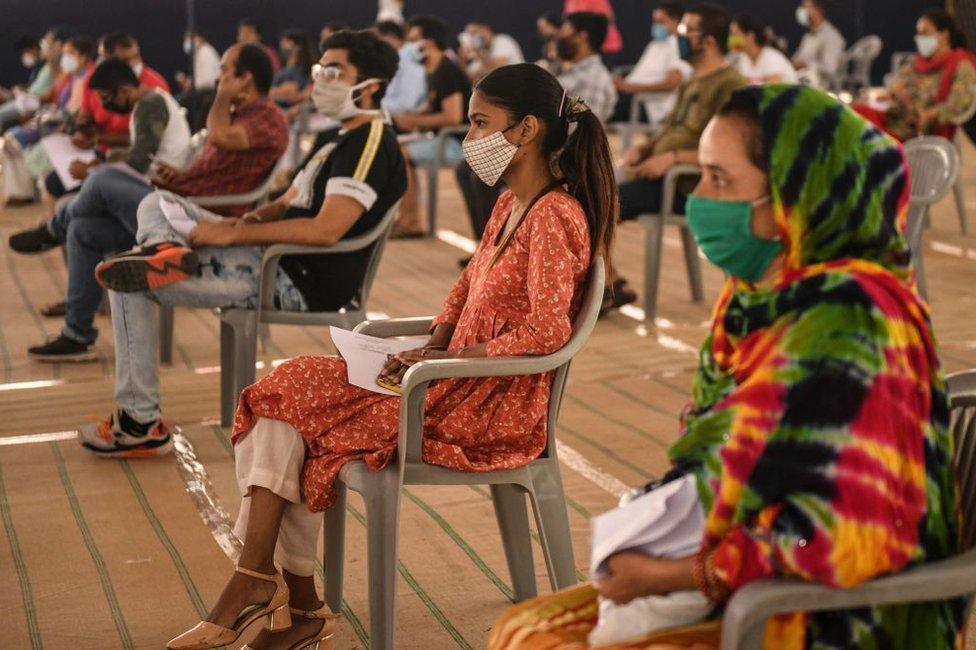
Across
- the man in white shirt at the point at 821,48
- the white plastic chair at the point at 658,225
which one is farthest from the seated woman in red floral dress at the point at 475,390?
the man in white shirt at the point at 821,48

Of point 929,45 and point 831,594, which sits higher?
point 831,594

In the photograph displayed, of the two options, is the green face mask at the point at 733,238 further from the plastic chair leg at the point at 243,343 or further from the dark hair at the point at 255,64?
the dark hair at the point at 255,64

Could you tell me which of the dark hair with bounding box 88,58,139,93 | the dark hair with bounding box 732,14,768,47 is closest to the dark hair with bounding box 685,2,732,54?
the dark hair with bounding box 88,58,139,93

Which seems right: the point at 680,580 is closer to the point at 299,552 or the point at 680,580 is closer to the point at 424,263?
the point at 299,552

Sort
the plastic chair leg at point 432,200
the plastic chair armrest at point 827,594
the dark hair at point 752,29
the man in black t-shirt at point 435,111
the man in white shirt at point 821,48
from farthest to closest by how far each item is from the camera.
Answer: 1. the man in white shirt at point 821,48
2. the dark hair at point 752,29
3. the plastic chair leg at point 432,200
4. the man in black t-shirt at point 435,111
5. the plastic chair armrest at point 827,594

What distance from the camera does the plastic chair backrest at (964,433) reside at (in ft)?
5.99

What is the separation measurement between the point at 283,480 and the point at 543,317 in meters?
0.56

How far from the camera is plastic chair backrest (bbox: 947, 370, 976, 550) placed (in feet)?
5.99

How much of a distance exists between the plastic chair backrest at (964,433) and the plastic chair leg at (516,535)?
3.56 ft

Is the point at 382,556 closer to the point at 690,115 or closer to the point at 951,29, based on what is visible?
the point at 690,115

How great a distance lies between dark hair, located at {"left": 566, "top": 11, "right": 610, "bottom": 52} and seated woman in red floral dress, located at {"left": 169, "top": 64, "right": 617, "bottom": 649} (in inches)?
179

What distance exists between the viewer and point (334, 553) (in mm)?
2777

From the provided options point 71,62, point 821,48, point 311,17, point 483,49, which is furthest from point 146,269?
point 311,17

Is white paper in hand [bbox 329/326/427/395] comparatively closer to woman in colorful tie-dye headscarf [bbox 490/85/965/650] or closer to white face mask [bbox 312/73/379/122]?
woman in colorful tie-dye headscarf [bbox 490/85/965/650]
